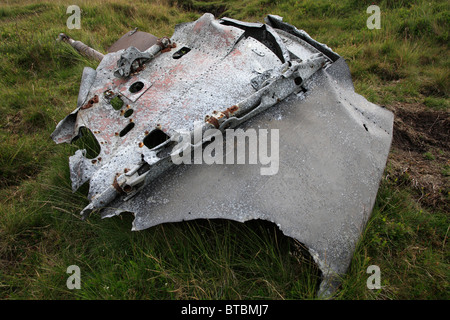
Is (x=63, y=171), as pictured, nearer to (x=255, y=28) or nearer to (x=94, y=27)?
(x=255, y=28)

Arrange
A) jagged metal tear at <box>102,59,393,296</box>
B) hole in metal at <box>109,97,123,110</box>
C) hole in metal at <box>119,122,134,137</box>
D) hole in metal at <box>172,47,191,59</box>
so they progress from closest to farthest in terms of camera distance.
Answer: jagged metal tear at <box>102,59,393,296</box>
hole in metal at <box>119,122,134,137</box>
hole in metal at <box>109,97,123,110</box>
hole in metal at <box>172,47,191,59</box>

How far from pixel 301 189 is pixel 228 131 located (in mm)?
693

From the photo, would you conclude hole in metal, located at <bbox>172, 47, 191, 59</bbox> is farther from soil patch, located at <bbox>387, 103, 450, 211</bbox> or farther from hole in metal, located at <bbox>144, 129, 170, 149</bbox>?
soil patch, located at <bbox>387, 103, 450, 211</bbox>

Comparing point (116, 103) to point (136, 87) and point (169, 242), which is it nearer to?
point (136, 87)

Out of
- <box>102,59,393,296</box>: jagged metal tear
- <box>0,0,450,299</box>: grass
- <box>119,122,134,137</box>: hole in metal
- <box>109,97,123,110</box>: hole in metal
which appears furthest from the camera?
<box>109,97,123,110</box>: hole in metal

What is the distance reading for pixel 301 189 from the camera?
2059 millimetres

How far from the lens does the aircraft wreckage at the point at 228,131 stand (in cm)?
198

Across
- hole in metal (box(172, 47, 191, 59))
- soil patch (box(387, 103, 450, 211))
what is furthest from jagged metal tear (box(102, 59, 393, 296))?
hole in metal (box(172, 47, 191, 59))

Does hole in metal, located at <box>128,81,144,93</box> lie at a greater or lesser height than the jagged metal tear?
greater

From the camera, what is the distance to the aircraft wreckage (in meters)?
1.98

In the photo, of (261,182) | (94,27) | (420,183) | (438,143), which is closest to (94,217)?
(261,182)

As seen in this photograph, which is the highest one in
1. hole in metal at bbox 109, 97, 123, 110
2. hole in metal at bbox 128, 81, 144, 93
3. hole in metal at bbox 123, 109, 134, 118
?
hole in metal at bbox 128, 81, 144, 93

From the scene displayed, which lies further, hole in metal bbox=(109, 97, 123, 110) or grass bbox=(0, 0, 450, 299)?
hole in metal bbox=(109, 97, 123, 110)

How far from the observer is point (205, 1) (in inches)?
337
